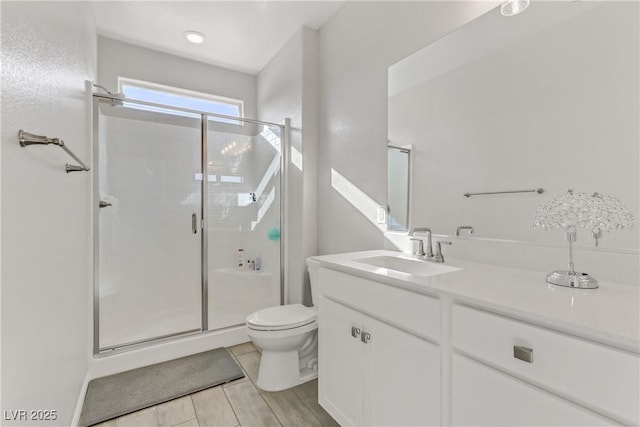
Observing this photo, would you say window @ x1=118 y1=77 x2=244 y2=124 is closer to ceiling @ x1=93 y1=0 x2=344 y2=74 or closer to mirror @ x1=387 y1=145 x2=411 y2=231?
ceiling @ x1=93 y1=0 x2=344 y2=74

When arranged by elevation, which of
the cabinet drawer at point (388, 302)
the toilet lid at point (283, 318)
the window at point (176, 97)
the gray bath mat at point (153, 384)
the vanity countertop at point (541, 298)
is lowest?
the gray bath mat at point (153, 384)

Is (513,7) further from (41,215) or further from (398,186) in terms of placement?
(41,215)

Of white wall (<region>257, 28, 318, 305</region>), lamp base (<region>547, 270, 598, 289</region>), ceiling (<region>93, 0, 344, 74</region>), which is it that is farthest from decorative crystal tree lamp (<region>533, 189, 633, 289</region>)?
ceiling (<region>93, 0, 344, 74</region>)

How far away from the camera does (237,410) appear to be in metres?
1.70

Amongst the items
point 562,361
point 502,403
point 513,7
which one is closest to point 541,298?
point 562,361

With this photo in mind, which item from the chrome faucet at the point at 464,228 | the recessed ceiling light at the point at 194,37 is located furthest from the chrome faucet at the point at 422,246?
the recessed ceiling light at the point at 194,37

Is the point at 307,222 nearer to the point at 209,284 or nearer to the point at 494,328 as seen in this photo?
the point at 209,284

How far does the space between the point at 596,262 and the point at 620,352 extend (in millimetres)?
588

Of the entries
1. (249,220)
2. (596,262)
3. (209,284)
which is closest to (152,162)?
(249,220)

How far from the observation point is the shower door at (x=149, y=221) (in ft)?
7.64

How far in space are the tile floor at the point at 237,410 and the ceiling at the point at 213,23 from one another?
8.72ft

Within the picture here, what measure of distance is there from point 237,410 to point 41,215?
1.36 metres

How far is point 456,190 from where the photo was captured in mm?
1551

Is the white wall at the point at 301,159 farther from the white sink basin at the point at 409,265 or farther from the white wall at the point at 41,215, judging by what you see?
the white wall at the point at 41,215
